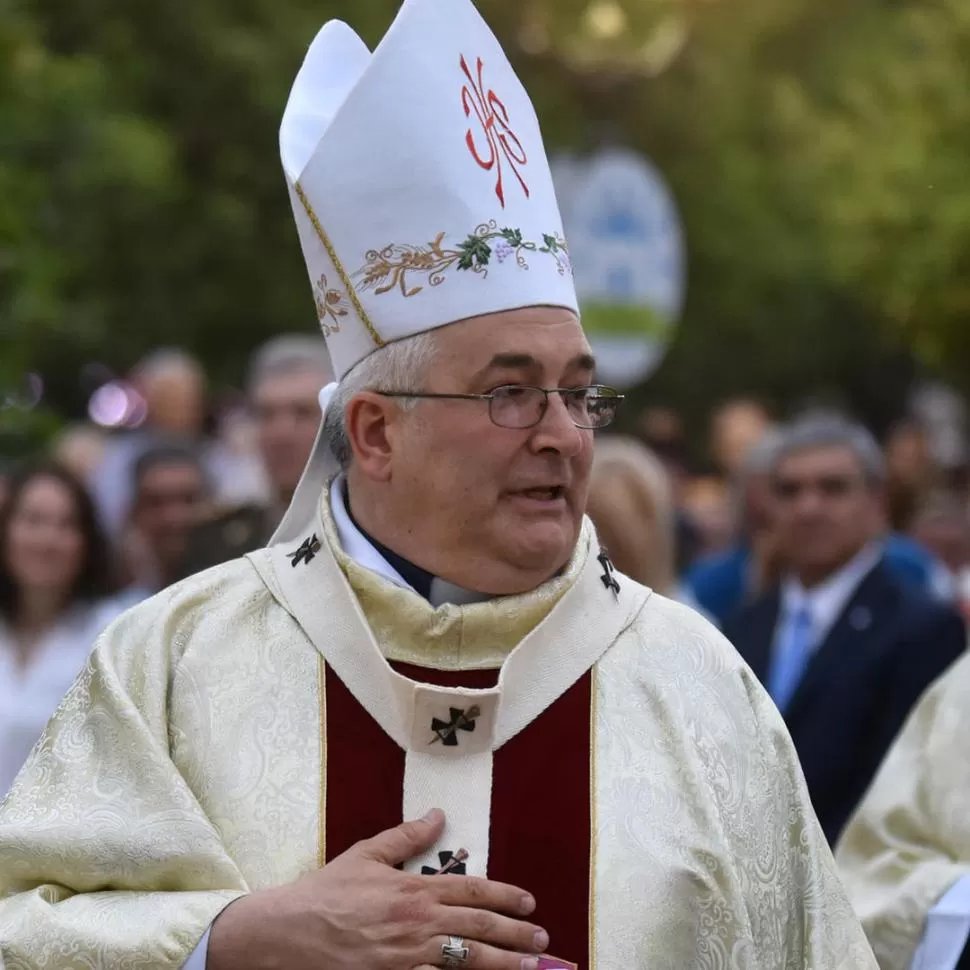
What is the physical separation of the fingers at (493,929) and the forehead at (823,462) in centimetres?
394

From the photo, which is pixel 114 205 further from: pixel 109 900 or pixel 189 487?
pixel 109 900

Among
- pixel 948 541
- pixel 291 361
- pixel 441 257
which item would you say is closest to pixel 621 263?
pixel 948 541

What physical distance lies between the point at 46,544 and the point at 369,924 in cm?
424

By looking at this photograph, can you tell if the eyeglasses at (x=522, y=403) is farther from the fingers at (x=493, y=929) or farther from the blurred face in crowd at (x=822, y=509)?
the blurred face in crowd at (x=822, y=509)

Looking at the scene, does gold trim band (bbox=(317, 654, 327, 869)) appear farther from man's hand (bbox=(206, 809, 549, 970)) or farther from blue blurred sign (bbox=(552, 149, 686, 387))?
blue blurred sign (bbox=(552, 149, 686, 387))

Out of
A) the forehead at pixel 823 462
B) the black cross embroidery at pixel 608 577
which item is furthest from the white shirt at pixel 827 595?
the black cross embroidery at pixel 608 577

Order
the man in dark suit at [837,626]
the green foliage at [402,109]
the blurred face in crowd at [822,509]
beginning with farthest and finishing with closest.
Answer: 1. the green foliage at [402,109]
2. the blurred face in crowd at [822,509]
3. the man in dark suit at [837,626]

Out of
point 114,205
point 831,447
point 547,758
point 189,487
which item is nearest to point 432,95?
point 547,758

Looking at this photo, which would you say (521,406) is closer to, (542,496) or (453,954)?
(542,496)

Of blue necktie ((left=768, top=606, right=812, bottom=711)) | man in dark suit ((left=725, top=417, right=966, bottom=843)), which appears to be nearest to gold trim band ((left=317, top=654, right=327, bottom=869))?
man in dark suit ((left=725, top=417, right=966, bottom=843))

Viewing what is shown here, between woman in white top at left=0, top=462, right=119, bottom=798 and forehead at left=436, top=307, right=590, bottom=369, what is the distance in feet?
12.3

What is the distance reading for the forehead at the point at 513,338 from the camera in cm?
412

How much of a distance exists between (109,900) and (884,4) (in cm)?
2895

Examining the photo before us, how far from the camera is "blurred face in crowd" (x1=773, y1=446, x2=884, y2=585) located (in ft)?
24.6
